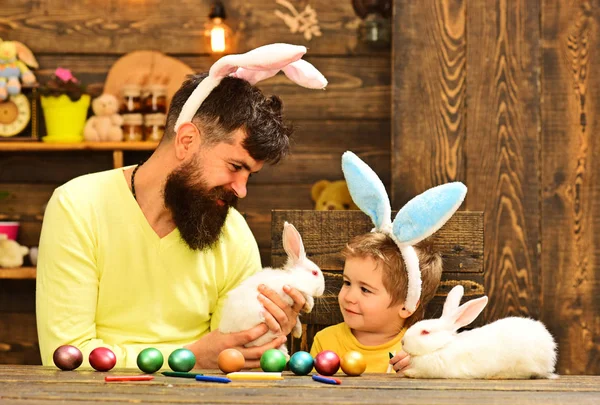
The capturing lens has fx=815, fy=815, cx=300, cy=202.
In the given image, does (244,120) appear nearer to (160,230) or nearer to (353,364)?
(160,230)

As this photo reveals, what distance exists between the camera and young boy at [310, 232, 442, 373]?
1.94 metres

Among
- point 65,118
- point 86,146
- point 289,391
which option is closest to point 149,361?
point 289,391

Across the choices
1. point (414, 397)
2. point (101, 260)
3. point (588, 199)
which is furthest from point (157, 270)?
point (588, 199)

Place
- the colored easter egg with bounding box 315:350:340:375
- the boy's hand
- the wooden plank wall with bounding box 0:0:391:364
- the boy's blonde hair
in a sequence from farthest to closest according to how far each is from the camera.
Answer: the wooden plank wall with bounding box 0:0:391:364, the boy's blonde hair, the boy's hand, the colored easter egg with bounding box 315:350:340:375

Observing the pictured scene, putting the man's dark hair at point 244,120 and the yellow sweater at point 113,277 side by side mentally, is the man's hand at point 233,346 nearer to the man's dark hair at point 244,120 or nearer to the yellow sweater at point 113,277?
the yellow sweater at point 113,277

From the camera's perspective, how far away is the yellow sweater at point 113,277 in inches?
76.5

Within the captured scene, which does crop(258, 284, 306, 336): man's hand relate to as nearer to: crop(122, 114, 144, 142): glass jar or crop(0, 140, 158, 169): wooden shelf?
crop(0, 140, 158, 169): wooden shelf

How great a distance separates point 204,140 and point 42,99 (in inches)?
66.8

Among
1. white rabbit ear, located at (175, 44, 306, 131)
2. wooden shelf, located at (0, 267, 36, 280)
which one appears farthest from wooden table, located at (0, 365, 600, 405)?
wooden shelf, located at (0, 267, 36, 280)

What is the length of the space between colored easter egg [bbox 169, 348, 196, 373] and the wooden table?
39 millimetres

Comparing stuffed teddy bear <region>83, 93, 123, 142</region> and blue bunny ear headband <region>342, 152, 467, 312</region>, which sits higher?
stuffed teddy bear <region>83, 93, 123, 142</region>

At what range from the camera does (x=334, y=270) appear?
2.08 m

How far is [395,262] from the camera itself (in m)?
1.94

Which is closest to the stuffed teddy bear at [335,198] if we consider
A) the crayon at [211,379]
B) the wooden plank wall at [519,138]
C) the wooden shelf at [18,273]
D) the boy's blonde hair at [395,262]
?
the wooden plank wall at [519,138]
